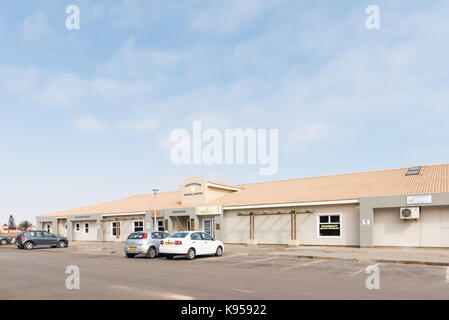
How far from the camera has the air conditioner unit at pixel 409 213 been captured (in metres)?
23.1

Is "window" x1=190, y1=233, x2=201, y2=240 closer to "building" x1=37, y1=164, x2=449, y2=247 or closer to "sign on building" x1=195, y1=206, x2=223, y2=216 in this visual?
"building" x1=37, y1=164, x2=449, y2=247

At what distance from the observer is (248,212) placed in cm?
3114

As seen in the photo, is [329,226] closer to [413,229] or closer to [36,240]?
[413,229]

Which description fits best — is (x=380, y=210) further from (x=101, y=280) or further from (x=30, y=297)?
(x=30, y=297)

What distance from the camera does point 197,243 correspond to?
66.7ft

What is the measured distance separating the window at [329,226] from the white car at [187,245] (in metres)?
9.41

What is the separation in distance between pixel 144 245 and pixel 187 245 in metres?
2.84

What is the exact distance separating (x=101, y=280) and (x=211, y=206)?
68.2 ft

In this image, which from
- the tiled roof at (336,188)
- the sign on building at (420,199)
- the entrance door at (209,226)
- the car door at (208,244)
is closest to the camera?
the car door at (208,244)

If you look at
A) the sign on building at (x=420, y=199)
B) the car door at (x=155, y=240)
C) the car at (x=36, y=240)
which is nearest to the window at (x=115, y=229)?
the car at (x=36, y=240)

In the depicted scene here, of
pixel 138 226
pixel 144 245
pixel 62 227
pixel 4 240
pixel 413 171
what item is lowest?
pixel 4 240

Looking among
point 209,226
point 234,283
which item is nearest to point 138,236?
point 234,283

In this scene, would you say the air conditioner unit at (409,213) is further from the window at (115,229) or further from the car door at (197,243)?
the window at (115,229)
